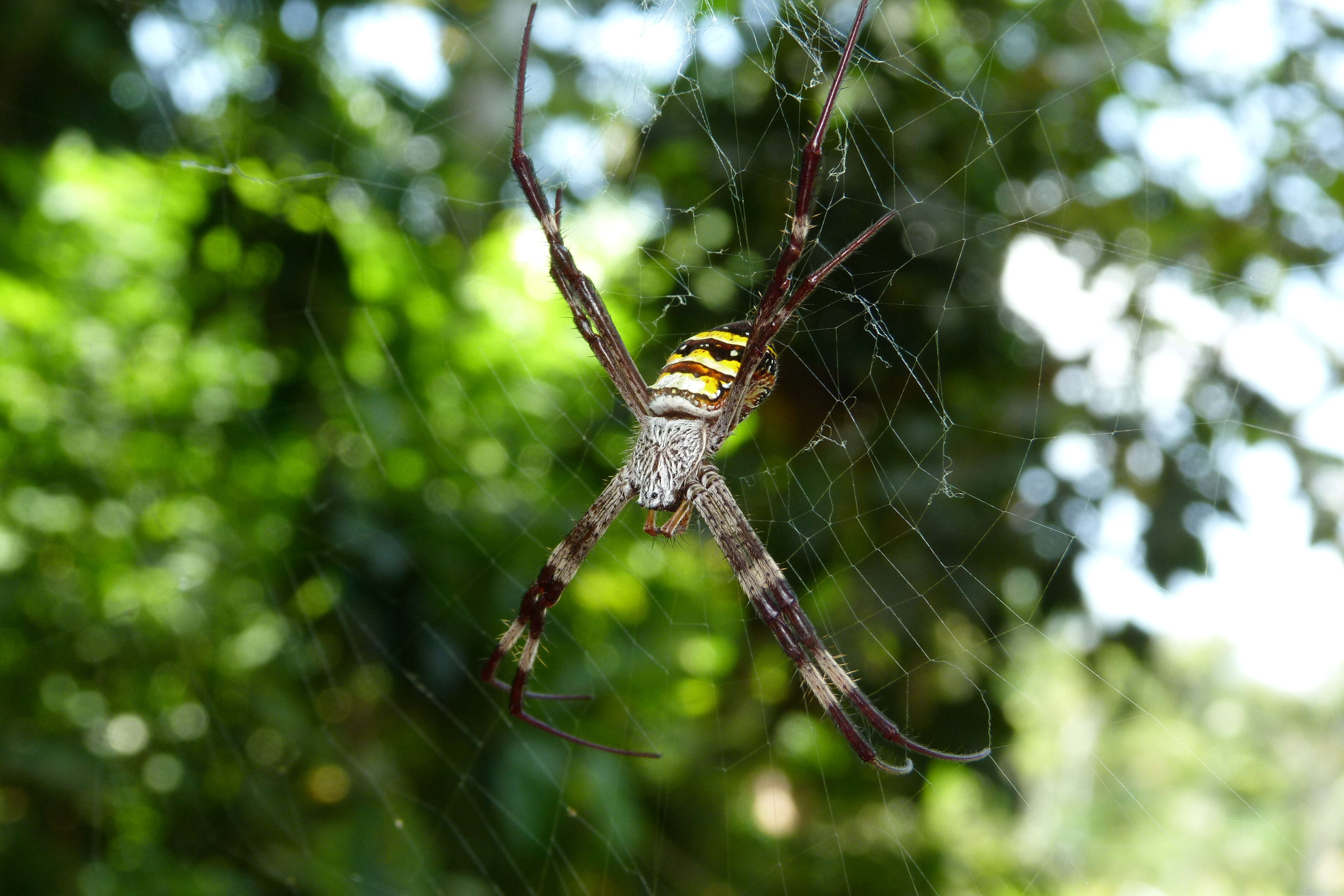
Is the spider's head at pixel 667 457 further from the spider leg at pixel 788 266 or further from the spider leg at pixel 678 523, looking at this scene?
the spider leg at pixel 788 266

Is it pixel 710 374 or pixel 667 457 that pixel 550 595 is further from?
pixel 710 374

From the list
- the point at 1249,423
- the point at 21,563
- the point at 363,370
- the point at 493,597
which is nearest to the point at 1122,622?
the point at 1249,423

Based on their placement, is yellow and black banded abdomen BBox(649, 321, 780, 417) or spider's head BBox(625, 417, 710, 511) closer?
yellow and black banded abdomen BBox(649, 321, 780, 417)

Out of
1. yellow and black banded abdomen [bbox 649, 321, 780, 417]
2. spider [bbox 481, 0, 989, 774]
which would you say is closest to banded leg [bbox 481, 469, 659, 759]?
spider [bbox 481, 0, 989, 774]

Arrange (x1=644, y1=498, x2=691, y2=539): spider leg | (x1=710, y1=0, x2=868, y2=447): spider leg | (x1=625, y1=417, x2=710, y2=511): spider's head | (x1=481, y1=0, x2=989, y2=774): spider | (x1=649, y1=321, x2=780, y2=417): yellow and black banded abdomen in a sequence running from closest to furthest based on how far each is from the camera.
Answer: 1. (x1=710, y1=0, x2=868, y2=447): spider leg
2. (x1=481, y1=0, x2=989, y2=774): spider
3. (x1=649, y1=321, x2=780, y2=417): yellow and black banded abdomen
4. (x1=625, y1=417, x2=710, y2=511): spider's head
5. (x1=644, y1=498, x2=691, y2=539): spider leg

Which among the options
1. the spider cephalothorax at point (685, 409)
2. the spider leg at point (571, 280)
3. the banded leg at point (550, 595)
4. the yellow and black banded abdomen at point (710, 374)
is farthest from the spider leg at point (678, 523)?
the spider leg at point (571, 280)

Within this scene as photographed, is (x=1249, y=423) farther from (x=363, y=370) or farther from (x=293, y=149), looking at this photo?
A: (x=293, y=149)

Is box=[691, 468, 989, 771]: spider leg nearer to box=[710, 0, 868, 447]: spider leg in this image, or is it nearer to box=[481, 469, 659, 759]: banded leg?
box=[481, 469, 659, 759]: banded leg
